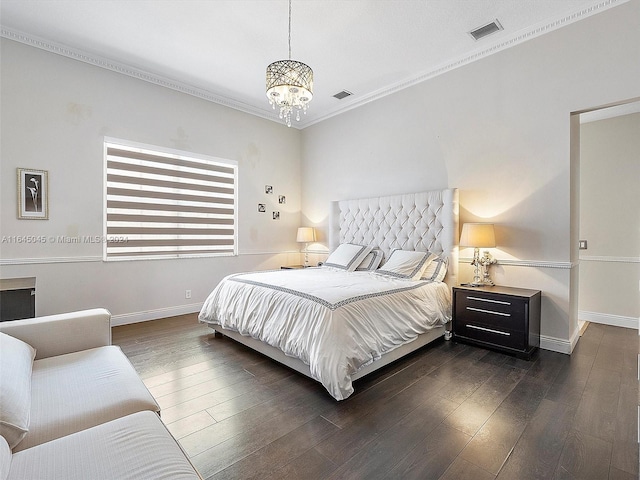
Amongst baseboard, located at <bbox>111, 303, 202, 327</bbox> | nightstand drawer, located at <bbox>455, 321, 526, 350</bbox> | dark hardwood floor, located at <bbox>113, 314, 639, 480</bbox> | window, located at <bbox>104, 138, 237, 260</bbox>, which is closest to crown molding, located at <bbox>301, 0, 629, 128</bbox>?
window, located at <bbox>104, 138, 237, 260</bbox>

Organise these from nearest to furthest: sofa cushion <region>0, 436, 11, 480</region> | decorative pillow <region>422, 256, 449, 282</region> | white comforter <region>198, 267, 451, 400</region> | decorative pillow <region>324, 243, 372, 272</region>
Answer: sofa cushion <region>0, 436, 11, 480</region>
white comforter <region>198, 267, 451, 400</region>
decorative pillow <region>422, 256, 449, 282</region>
decorative pillow <region>324, 243, 372, 272</region>

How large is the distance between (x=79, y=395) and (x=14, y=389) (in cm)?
24

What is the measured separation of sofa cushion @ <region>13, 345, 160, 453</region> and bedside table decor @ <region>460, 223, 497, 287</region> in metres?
2.99

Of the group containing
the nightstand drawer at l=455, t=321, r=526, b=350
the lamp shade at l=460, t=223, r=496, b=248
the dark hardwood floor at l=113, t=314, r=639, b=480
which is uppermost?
the lamp shade at l=460, t=223, r=496, b=248

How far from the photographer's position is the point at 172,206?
14.1 ft

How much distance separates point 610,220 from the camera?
389 cm

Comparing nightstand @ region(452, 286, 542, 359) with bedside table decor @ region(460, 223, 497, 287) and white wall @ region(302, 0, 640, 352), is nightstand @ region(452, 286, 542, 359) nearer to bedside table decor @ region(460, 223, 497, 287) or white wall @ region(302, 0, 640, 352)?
bedside table decor @ region(460, 223, 497, 287)

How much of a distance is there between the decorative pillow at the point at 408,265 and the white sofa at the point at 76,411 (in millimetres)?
2666

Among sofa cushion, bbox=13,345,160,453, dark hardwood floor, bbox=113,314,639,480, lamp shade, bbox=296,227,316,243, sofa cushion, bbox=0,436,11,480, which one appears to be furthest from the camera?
lamp shade, bbox=296,227,316,243

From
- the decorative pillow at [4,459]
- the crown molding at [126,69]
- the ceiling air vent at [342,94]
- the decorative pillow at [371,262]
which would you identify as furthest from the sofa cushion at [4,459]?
the ceiling air vent at [342,94]

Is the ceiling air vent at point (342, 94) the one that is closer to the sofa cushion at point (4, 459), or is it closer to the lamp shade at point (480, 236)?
the lamp shade at point (480, 236)

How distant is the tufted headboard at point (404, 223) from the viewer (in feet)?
11.7

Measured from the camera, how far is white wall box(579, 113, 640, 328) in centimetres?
373

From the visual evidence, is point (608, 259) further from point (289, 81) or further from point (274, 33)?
point (274, 33)
